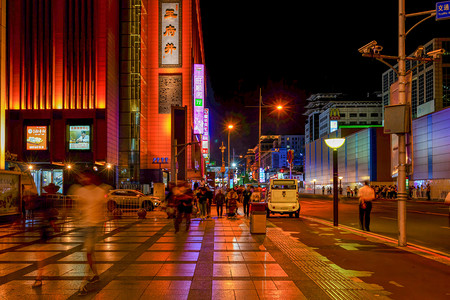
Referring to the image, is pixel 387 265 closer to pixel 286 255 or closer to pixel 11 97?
pixel 286 255

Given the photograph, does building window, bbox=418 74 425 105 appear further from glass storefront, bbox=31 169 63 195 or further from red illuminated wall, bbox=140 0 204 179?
glass storefront, bbox=31 169 63 195

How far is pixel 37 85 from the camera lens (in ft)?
129

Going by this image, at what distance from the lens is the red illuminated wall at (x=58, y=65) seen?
3909 centimetres

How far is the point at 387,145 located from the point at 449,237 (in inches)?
2618

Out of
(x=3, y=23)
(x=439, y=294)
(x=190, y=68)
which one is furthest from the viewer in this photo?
(x=190, y=68)

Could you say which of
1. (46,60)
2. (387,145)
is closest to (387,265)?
(46,60)

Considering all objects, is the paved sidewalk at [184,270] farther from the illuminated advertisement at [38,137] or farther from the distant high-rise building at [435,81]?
the distant high-rise building at [435,81]

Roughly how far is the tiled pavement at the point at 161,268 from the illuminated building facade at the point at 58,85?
1065 inches

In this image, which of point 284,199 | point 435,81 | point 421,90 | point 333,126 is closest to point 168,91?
point 284,199

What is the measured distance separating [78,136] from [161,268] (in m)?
34.0

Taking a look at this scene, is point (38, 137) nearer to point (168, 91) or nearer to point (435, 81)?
point (168, 91)

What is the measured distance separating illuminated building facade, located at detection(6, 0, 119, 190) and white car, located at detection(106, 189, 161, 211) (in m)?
13.1

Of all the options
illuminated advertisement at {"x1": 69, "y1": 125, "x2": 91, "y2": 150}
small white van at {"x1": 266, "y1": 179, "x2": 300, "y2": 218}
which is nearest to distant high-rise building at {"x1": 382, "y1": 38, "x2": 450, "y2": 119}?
illuminated advertisement at {"x1": 69, "y1": 125, "x2": 91, "y2": 150}

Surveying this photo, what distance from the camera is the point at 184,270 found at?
26.2ft
